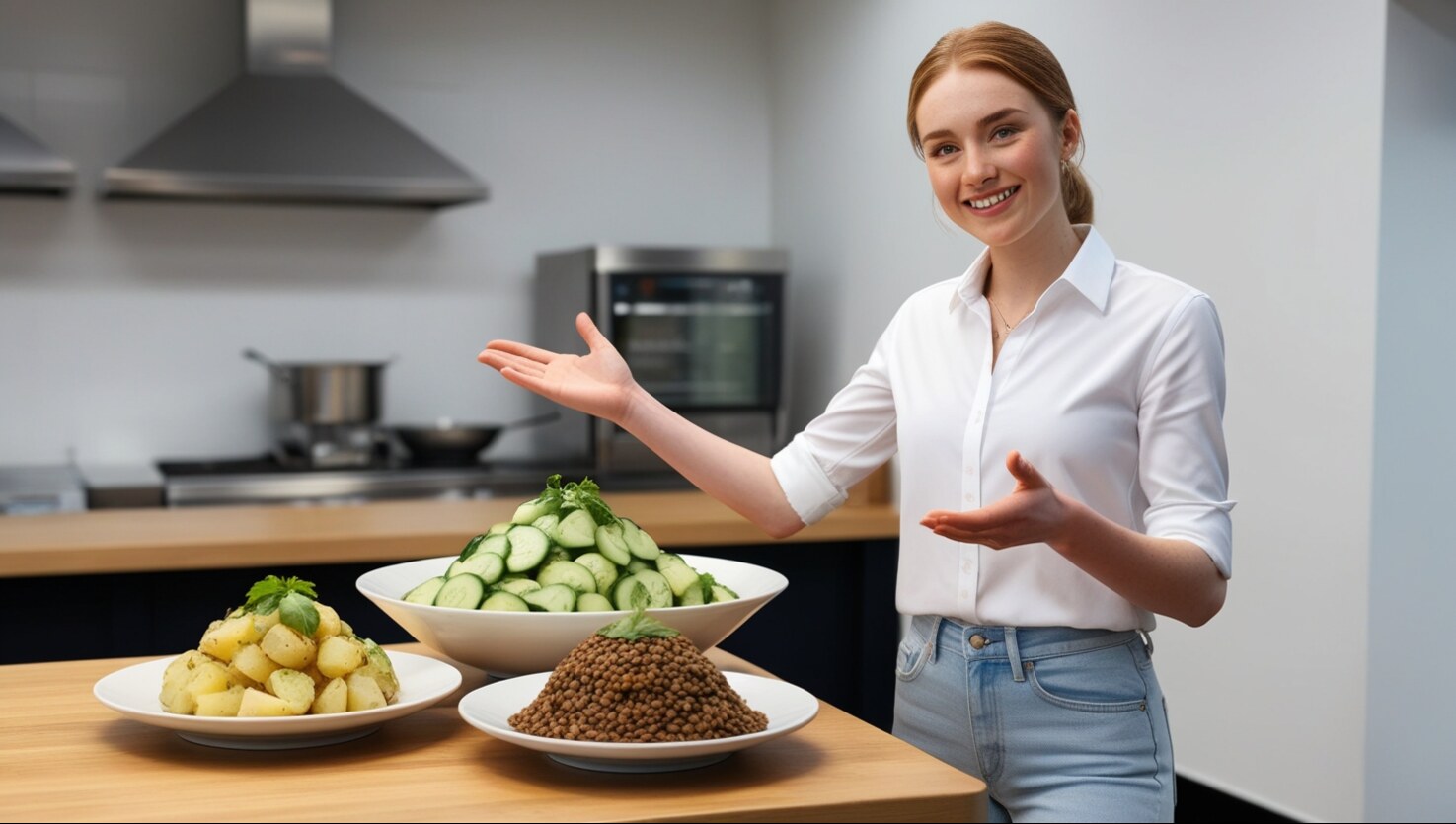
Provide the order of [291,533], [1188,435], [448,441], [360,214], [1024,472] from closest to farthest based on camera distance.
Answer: [1024,472] → [1188,435] → [291,533] → [448,441] → [360,214]

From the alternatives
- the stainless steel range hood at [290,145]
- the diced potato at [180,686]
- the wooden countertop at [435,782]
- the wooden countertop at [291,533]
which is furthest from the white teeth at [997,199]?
the stainless steel range hood at [290,145]

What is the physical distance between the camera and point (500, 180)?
468 centimetres

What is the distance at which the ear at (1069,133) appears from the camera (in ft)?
5.30

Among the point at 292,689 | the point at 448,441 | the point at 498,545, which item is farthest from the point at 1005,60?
the point at 448,441

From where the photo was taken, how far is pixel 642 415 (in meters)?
1.64

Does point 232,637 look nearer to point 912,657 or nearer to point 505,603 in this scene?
point 505,603

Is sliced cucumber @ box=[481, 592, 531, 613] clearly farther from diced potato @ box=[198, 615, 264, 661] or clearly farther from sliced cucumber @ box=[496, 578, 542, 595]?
diced potato @ box=[198, 615, 264, 661]

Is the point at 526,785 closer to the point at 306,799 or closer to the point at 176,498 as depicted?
the point at 306,799

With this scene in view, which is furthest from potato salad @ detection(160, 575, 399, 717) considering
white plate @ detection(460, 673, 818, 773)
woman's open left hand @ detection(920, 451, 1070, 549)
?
woman's open left hand @ detection(920, 451, 1070, 549)

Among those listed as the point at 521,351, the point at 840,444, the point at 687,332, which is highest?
the point at 687,332

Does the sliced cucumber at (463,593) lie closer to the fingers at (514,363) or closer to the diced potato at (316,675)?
the diced potato at (316,675)

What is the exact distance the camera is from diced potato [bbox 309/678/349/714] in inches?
48.7

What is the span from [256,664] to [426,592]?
0.72 ft

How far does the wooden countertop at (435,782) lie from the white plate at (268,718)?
1 centimetres
